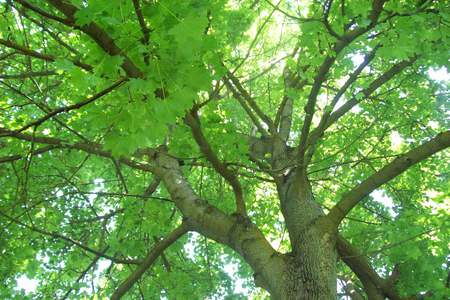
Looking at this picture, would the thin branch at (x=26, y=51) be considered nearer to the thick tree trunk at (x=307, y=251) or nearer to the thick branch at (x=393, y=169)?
the thick tree trunk at (x=307, y=251)

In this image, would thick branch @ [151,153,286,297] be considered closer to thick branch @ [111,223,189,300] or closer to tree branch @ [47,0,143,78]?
thick branch @ [111,223,189,300]

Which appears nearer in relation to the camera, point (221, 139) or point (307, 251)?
point (307, 251)

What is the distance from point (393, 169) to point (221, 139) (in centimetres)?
144

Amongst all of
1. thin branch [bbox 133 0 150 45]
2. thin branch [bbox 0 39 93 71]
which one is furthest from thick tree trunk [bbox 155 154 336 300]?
thin branch [bbox 133 0 150 45]

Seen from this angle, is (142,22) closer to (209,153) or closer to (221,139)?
(209,153)

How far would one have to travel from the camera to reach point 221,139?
3.49 meters

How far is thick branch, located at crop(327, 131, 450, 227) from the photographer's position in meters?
3.17

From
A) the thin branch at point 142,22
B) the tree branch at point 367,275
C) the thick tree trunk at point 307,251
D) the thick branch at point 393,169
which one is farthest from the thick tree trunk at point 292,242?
the thin branch at point 142,22

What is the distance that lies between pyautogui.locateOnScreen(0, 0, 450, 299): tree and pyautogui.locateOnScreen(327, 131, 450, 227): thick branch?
0.01 m

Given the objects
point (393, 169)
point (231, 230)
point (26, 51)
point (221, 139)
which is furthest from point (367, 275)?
point (26, 51)

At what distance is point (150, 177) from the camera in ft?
22.6

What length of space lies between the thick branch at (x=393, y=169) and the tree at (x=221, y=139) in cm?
1

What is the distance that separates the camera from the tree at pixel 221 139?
1.83 metres

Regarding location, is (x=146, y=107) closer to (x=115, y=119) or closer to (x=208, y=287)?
(x=115, y=119)
